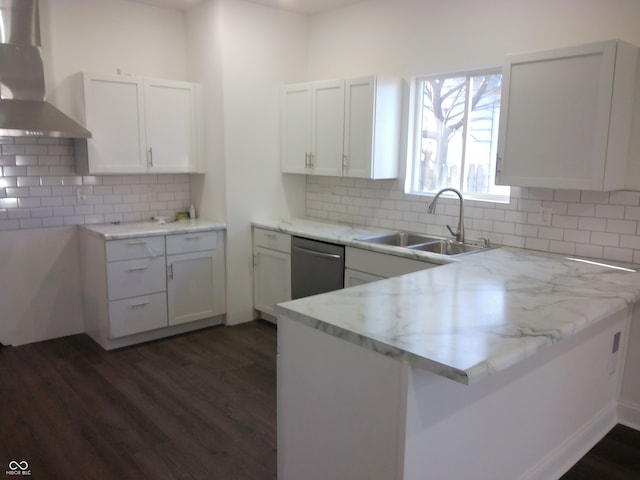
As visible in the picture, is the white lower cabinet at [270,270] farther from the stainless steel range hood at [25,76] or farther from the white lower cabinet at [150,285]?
the stainless steel range hood at [25,76]

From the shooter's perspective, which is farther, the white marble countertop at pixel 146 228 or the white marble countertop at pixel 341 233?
the white marble countertop at pixel 146 228

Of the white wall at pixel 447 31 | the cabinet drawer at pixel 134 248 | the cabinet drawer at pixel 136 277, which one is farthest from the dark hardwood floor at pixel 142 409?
the white wall at pixel 447 31

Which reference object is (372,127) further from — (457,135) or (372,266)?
(372,266)

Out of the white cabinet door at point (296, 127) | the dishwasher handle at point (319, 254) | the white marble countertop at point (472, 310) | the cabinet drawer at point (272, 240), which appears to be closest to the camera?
the white marble countertop at point (472, 310)

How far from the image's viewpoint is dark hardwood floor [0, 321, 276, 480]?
260 cm

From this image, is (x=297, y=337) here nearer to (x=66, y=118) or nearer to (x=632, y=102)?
(x=632, y=102)

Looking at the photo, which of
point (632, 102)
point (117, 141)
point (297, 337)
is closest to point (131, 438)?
point (297, 337)

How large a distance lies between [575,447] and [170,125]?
12.2 ft

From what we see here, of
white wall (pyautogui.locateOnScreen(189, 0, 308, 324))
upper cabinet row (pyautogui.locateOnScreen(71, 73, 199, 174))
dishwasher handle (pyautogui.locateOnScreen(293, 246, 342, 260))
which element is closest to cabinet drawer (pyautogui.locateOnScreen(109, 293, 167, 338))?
white wall (pyautogui.locateOnScreen(189, 0, 308, 324))

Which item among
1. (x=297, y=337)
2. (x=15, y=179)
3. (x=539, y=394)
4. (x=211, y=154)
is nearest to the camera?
(x=297, y=337)

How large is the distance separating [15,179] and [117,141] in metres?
0.80

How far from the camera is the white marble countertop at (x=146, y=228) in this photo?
3.96 m

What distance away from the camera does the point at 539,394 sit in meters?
2.37

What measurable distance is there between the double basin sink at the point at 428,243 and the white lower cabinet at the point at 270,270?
800 millimetres
